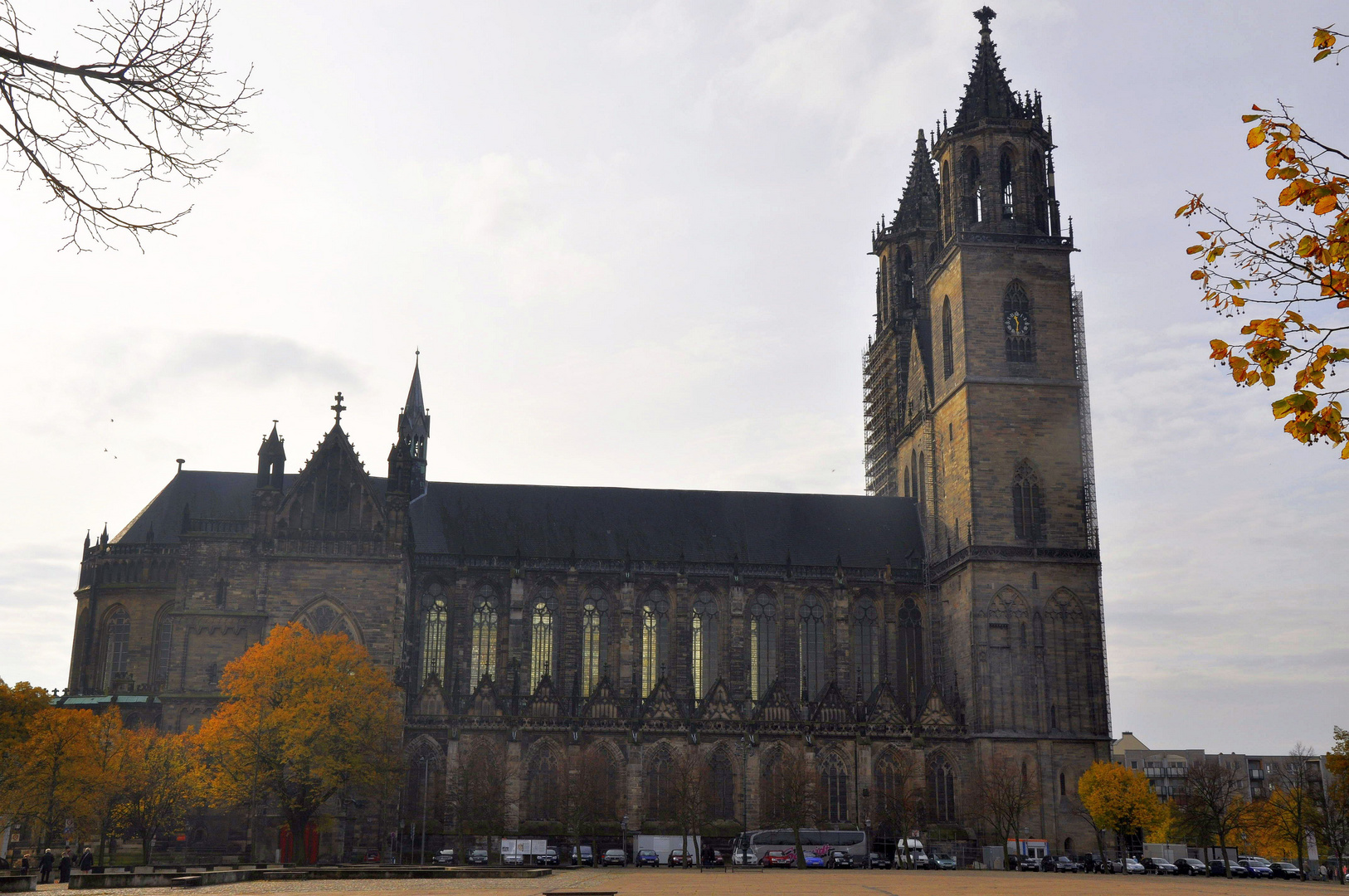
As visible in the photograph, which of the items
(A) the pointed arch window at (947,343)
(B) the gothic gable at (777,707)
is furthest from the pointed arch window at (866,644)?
(A) the pointed arch window at (947,343)

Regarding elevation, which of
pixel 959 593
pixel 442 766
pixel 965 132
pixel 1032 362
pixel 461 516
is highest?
pixel 965 132

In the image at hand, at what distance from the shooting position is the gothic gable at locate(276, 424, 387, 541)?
72125 mm

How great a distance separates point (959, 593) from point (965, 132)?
29607 mm

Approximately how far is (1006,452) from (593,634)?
2817 centimetres

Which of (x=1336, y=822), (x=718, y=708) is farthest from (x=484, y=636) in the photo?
(x=1336, y=822)

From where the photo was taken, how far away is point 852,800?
75.4 meters

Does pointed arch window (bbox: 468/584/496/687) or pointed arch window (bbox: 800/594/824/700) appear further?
pointed arch window (bbox: 800/594/824/700)

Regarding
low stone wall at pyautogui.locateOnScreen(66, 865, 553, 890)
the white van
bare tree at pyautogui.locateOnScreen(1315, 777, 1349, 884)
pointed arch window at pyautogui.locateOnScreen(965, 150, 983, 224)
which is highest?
pointed arch window at pyautogui.locateOnScreen(965, 150, 983, 224)

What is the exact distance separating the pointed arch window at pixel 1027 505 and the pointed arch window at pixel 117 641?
179ft

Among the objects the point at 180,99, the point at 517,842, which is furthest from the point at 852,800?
the point at 180,99

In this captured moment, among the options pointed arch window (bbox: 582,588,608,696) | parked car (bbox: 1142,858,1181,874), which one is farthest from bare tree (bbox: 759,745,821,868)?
parked car (bbox: 1142,858,1181,874)

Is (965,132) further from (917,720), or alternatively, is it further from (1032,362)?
(917,720)

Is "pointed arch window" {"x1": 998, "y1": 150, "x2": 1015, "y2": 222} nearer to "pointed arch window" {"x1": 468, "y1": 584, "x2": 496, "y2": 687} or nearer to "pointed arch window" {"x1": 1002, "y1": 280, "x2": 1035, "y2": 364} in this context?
"pointed arch window" {"x1": 1002, "y1": 280, "x2": 1035, "y2": 364}

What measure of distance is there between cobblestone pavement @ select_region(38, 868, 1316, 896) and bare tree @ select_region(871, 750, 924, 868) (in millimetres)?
19946
